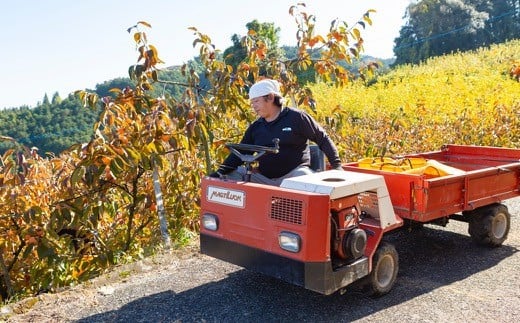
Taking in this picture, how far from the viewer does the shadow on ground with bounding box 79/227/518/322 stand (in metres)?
3.61

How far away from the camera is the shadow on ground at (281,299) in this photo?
3.61 m

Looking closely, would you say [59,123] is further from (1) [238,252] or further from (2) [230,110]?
(1) [238,252]

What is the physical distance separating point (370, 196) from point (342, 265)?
66 centimetres

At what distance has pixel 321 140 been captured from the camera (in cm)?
422

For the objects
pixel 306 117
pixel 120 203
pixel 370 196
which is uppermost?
pixel 306 117

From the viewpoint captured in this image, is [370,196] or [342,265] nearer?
[342,265]

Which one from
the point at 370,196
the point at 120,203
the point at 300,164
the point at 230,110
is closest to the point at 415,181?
the point at 370,196

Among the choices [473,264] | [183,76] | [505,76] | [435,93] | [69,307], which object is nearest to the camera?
[69,307]

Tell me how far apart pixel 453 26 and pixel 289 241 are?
172 ft

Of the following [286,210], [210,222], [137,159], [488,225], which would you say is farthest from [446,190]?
[137,159]

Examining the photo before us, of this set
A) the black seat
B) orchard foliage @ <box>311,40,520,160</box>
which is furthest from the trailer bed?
orchard foliage @ <box>311,40,520,160</box>

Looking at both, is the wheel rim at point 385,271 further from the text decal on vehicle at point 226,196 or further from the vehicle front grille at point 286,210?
the text decal on vehicle at point 226,196

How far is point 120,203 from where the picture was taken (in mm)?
5848

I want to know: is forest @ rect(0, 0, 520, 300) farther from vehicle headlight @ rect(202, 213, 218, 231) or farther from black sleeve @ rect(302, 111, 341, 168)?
black sleeve @ rect(302, 111, 341, 168)
